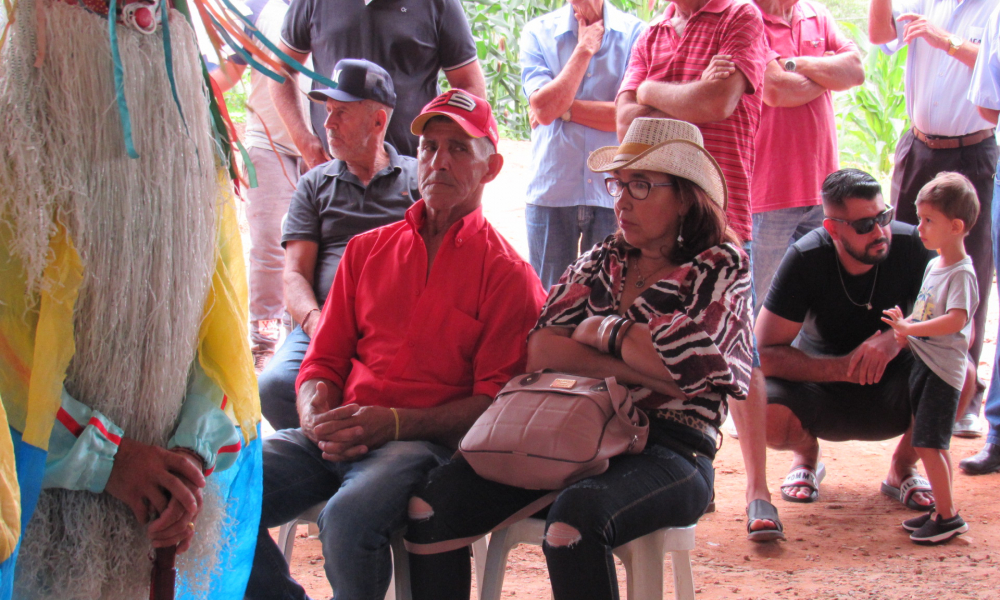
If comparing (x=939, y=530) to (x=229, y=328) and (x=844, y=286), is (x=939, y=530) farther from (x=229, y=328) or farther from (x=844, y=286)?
(x=229, y=328)


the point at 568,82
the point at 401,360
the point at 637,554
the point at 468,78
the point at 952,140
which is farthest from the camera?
the point at 952,140

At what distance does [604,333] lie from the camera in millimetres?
2094

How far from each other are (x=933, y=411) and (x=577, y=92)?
193 cm

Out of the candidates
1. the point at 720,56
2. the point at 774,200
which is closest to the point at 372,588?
the point at 720,56

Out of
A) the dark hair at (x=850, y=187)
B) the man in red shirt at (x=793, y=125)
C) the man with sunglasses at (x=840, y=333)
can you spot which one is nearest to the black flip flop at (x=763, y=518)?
the man with sunglasses at (x=840, y=333)

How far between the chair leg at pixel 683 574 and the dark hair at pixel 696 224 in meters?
0.72

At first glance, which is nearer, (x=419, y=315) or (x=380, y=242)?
(x=419, y=315)

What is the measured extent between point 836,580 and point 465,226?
5.10ft

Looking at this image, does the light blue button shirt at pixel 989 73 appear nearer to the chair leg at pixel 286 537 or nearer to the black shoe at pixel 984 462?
the black shoe at pixel 984 462

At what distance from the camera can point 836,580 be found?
2592mm

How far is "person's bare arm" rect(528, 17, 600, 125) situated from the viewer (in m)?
3.62

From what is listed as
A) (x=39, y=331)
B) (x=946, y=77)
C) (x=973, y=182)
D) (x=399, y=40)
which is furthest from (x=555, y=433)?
(x=946, y=77)

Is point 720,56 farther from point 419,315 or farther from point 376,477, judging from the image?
point 376,477

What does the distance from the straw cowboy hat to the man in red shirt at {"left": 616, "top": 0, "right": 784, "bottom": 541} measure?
685mm
